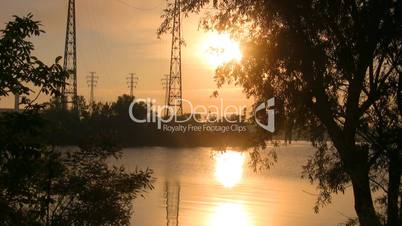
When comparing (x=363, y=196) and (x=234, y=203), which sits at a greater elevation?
(x=363, y=196)

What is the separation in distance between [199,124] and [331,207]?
6411 centimetres

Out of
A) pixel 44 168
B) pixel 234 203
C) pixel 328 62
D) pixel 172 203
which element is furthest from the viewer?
pixel 234 203

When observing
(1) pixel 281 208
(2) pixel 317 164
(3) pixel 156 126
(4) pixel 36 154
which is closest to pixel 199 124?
(3) pixel 156 126

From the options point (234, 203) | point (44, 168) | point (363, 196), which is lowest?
point (234, 203)

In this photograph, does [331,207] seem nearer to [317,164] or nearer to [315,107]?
[317,164]

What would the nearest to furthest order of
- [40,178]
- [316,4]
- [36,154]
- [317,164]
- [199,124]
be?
[36,154] < [40,178] < [316,4] < [317,164] < [199,124]

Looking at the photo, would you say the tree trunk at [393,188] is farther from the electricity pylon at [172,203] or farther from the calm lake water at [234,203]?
the electricity pylon at [172,203]

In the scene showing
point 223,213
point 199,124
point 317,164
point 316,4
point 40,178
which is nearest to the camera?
point 40,178

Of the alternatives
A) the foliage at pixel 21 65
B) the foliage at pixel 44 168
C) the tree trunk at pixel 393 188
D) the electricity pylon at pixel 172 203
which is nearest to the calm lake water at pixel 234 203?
the electricity pylon at pixel 172 203

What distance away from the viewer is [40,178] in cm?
748

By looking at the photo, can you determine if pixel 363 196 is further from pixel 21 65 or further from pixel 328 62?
pixel 21 65

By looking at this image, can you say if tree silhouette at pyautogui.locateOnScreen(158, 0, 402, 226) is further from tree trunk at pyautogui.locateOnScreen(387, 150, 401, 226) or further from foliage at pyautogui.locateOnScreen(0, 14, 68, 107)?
foliage at pyautogui.locateOnScreen(0, 14, 68, 107)

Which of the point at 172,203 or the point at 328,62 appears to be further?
the point at 172,203

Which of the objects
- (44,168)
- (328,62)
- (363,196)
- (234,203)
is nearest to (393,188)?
(363,196)
